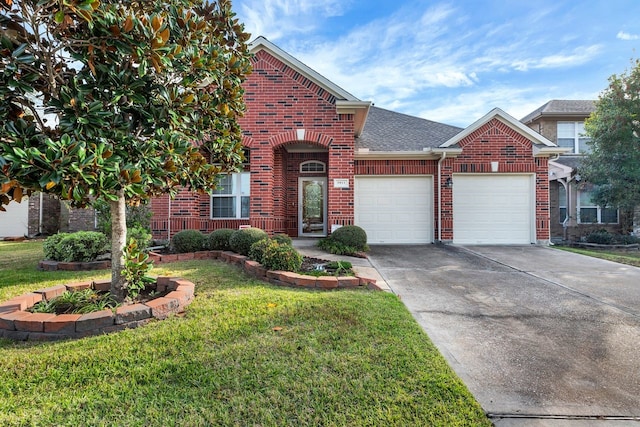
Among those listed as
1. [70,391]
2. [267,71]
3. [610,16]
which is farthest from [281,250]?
[610,16]

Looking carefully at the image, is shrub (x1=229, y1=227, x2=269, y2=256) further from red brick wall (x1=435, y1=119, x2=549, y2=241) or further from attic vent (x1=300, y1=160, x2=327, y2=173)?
red brick wall (x1=435, y1=119, x2=549, y2=241)

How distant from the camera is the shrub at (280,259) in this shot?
5219 millimetres

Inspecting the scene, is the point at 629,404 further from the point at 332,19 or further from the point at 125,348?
the point at 332,19

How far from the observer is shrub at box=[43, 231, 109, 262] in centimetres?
611

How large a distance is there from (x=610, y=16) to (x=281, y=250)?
10.0 metres

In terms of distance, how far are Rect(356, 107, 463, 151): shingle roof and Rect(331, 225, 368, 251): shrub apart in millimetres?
3448

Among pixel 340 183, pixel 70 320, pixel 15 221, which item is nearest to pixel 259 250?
pixel 70 320

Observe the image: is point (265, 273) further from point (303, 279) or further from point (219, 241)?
point (219, 241)

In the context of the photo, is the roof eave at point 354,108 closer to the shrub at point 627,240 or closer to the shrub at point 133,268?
the shrub at point 133,268

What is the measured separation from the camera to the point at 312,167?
11352 millimetres

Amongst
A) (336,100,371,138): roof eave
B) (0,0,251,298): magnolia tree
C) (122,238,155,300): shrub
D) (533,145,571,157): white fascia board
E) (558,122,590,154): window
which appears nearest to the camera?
(0,0,251,298): magnolia tree

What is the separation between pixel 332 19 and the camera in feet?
31.4

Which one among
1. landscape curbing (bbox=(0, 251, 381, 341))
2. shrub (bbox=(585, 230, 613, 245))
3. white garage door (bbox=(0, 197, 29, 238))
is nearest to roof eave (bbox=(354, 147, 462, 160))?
landscape curbing (bbox=(0, 251, 381, 341))

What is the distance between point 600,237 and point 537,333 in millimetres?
13691
